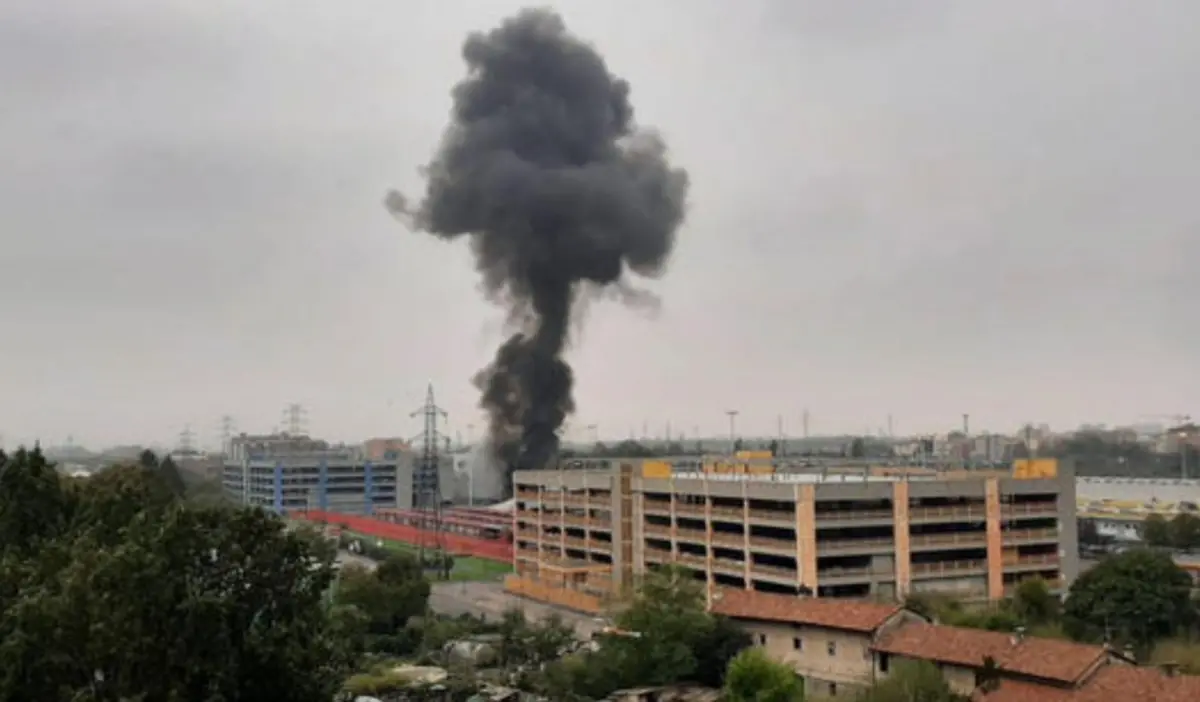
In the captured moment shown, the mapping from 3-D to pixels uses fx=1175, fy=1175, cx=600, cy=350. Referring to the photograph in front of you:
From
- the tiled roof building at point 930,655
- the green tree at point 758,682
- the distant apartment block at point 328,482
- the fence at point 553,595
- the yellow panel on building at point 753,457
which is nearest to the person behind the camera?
the tiled roof building at point 930,655

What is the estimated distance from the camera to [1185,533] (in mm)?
44031

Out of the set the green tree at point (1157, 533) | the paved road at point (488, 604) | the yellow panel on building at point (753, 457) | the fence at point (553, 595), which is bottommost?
the paved road at point (488, 604)

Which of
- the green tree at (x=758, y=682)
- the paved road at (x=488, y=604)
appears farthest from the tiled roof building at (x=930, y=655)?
the paved road at (x=488, y=604)

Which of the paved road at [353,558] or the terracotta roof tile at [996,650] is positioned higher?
the terracotta roof tile at [996,650]

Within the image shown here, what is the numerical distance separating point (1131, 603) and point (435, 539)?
110 ft

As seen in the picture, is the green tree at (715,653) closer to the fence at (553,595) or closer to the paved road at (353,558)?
the fence at (553,595)

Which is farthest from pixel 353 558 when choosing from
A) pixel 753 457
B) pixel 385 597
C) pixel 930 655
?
pixel 930 655

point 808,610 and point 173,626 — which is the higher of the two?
point 173,626

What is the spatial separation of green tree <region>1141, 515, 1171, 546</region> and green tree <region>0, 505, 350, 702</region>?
133ft

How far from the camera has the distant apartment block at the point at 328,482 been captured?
283 ft

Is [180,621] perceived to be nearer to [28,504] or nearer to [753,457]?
[28,504]

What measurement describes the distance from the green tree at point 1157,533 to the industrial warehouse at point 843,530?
15138 millimetres

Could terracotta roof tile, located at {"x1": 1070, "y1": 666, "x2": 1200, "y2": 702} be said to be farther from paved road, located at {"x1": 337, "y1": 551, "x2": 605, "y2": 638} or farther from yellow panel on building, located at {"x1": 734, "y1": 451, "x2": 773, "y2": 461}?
yellow panel on building, located at {"x1": 734, "y1": 451, "x2": 773, "y2": 461}

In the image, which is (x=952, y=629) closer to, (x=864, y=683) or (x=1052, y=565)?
(x=864, y=683)
